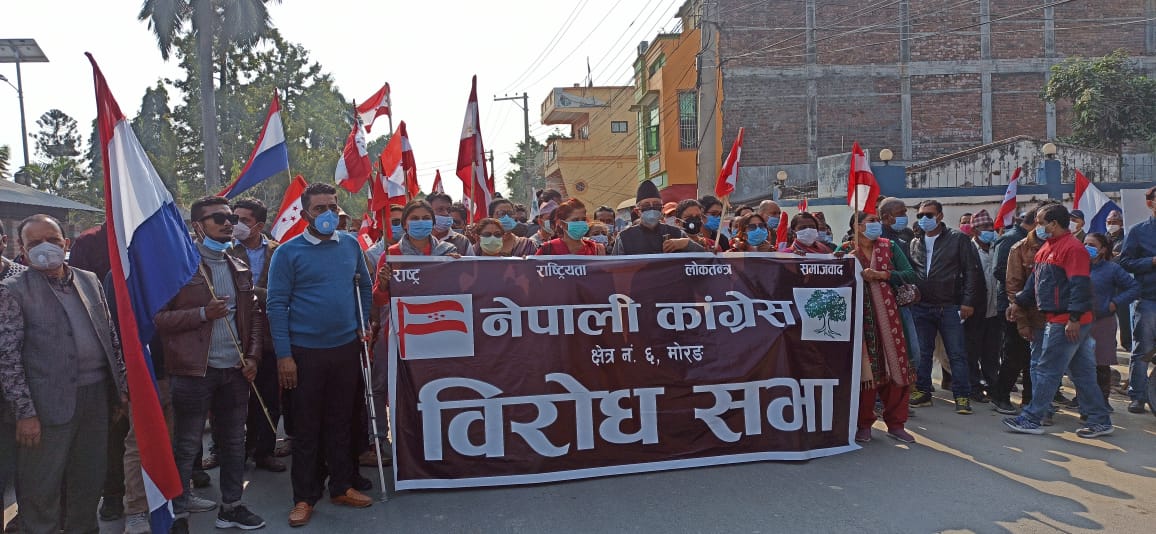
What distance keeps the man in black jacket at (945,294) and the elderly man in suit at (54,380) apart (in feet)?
21.5

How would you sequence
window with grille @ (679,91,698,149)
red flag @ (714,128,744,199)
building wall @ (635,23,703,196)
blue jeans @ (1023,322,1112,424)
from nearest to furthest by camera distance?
blue jeans @ (1023,322,1112,424) < red flag @ (714,128,744,199) < window with grille @ (679,91,698,149) < building wall @ (635,23,703,196)

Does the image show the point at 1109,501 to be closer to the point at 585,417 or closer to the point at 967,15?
the point at 585,417

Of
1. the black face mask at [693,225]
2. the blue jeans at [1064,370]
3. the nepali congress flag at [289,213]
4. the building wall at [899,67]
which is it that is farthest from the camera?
the building wall at [899,67]

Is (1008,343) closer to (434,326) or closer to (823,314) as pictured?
(823,314)

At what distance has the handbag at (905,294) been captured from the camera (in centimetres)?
690

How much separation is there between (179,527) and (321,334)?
132 cm

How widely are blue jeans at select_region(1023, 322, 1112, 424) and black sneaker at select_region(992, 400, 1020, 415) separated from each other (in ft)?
2.37

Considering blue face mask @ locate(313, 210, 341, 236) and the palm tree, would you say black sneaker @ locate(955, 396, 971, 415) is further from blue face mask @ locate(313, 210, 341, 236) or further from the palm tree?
the palm tree

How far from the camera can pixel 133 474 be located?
5.11m

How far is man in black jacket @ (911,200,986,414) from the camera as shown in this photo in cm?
783

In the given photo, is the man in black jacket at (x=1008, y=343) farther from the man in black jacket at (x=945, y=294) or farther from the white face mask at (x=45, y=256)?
the white face mask at (x=45, y=256)

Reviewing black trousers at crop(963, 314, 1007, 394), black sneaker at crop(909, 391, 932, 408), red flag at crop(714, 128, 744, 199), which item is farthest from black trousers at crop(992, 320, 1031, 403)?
red flag at crop(714, 128, 744, 199)

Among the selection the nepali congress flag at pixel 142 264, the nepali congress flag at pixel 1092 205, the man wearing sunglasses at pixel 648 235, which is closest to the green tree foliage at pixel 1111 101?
the nepali congress flag at pixel 1092 205

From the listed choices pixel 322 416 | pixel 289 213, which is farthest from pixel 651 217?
pixel 289 213
